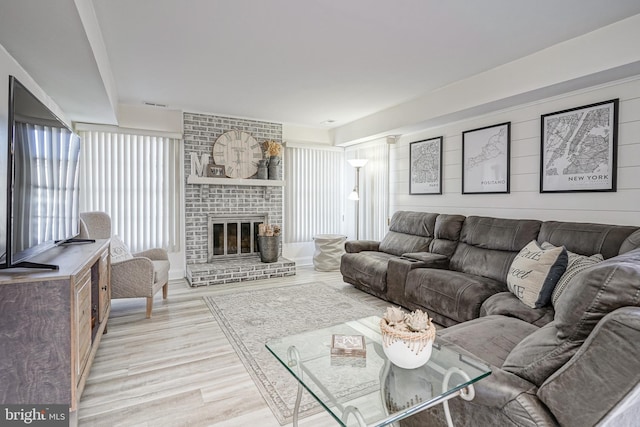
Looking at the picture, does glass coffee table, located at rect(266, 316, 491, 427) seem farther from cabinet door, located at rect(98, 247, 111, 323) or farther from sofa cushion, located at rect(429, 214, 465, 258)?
sofa cushion, located at rect(429, 214, 465, 258)

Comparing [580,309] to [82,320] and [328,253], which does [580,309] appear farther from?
[328,253]

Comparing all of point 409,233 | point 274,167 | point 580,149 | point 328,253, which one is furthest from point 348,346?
point 274,167

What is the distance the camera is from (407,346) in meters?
1.39

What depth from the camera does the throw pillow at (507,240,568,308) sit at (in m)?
2.31

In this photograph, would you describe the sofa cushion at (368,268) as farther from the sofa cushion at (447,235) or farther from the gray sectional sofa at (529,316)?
the sofa cushion at (447,235)

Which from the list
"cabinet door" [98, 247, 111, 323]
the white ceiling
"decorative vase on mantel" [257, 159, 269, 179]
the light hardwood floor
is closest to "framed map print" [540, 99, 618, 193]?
the white ceiling

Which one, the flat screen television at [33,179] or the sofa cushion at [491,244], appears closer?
the flat screen television at [33,179]

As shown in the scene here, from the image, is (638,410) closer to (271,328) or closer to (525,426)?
(525,426)

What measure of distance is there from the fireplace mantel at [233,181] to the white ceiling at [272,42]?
1.32 m

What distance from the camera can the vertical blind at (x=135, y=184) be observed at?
14.7ft

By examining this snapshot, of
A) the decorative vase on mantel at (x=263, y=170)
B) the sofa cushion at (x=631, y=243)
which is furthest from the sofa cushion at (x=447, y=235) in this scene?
the decorative vase on mantel at (x=263, y=170)

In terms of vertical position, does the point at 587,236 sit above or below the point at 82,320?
above

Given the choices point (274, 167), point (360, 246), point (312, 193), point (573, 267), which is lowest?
point (360, 246)

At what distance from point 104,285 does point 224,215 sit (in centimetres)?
258
